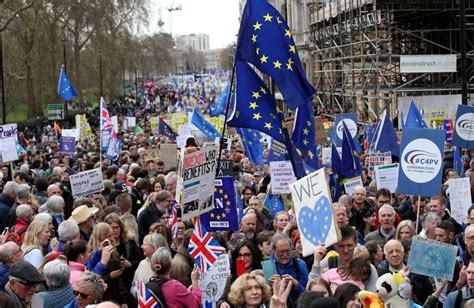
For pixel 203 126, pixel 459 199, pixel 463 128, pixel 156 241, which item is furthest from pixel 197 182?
pixel 203 126

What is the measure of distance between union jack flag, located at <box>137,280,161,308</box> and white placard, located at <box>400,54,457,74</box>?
20339mm

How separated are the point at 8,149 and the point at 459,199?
30.7 ft

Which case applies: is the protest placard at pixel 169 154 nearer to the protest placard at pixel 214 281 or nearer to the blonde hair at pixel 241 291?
the protest placard at pixel 214 281

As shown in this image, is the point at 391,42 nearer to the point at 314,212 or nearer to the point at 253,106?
the point at 253,106

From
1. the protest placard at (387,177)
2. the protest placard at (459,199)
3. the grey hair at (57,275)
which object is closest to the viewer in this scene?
the grey hair at (57,275)

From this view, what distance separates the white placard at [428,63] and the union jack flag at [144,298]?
2034 centimetres

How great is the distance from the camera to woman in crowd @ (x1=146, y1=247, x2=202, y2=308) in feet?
24.3

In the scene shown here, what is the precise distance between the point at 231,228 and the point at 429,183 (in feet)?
7.20

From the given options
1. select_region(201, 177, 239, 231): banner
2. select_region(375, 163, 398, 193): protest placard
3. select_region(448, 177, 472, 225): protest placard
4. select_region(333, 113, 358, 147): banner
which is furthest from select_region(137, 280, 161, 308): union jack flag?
select_region(333, 113, 358, 147): banner

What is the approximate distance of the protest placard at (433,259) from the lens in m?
7.10

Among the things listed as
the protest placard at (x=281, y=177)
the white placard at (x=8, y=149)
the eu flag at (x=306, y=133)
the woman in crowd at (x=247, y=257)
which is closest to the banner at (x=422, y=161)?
the eu flag at (x=306, y=133)

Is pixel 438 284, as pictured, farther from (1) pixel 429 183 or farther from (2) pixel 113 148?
(2) pixel 113 148

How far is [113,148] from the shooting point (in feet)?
Result: 73.7

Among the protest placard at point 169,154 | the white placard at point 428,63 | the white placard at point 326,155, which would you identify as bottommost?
the protest placard at point 169,154
